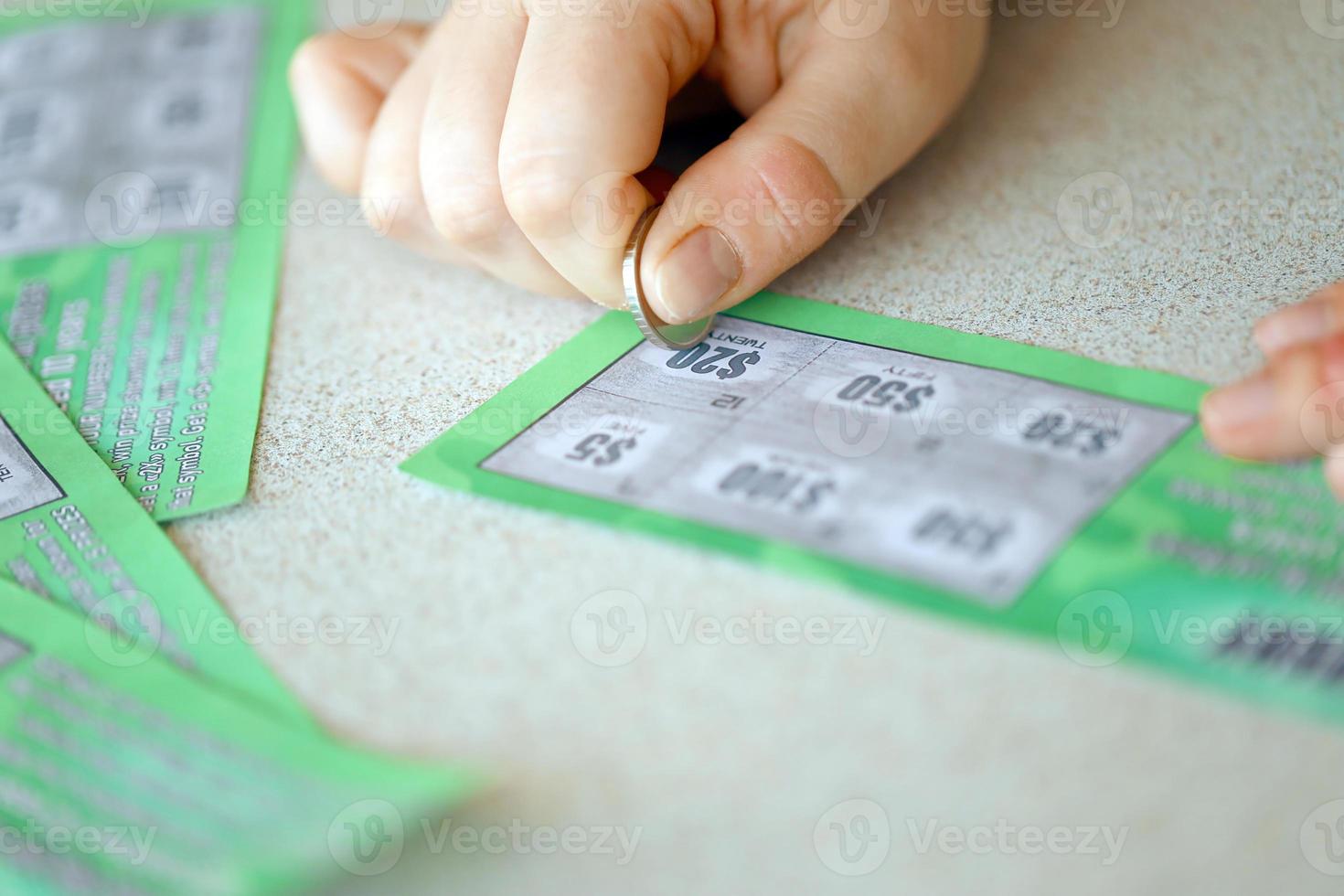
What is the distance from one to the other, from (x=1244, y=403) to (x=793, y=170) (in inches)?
9.6

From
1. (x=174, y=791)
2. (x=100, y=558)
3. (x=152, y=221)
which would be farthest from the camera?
(x=152, y=221)

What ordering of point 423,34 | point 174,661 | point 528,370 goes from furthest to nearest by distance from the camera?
point 423,34, point 528,370, point 174,661

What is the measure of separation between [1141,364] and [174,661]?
0.45m

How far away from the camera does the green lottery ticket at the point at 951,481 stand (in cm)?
44

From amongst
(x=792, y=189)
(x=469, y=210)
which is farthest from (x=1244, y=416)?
(x=469, y=210)

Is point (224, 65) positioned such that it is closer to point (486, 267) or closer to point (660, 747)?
point (486, 267)

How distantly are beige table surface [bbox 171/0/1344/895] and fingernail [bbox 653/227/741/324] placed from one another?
0.10m

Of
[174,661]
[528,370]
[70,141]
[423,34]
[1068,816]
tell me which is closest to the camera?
[1068,816]

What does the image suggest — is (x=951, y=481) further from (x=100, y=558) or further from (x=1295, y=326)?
(x=100, y=558)

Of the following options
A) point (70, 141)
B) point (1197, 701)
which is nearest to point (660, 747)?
point (1197, 701)

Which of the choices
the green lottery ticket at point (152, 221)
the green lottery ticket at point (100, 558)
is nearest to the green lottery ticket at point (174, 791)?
the green lottery ticket at point (100, 558)

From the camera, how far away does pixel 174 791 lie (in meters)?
0.45

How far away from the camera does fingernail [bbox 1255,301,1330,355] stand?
0.54 metres

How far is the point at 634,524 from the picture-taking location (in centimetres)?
53
